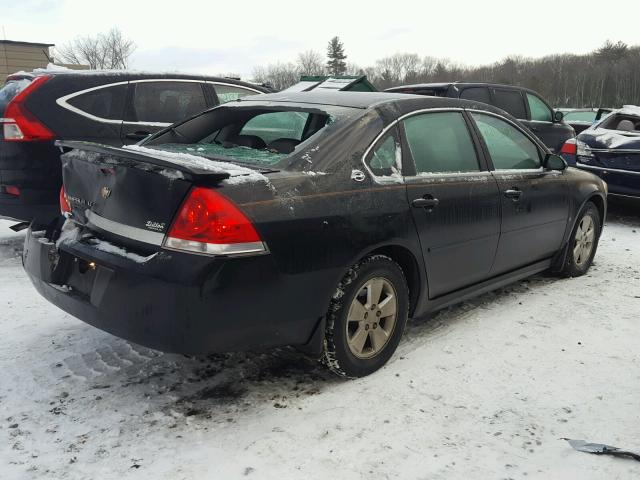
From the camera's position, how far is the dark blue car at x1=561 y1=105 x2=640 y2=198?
712 cm

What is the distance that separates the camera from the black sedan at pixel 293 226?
8.07ft

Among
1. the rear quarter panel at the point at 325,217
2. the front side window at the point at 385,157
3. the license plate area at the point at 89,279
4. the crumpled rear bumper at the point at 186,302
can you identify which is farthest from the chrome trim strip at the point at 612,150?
the license plate area at the point at 89,279

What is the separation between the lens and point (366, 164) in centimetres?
307

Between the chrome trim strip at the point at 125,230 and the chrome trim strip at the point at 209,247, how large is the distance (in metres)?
0.07

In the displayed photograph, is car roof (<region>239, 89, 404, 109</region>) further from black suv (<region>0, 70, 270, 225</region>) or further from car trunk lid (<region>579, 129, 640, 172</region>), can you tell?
car trunk lid (<region>579, 129, 640, 172</region>)

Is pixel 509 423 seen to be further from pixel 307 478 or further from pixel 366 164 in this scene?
pixel 366 164

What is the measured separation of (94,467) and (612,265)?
16.4ft

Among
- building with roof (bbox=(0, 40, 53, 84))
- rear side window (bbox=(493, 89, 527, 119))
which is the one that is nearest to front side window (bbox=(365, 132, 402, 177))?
rear side window (bbox=(493, 89, 527, 119))

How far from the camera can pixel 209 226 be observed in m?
2.42

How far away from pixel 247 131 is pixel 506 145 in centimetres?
190

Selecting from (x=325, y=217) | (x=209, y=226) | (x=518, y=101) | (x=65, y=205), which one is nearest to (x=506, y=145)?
(x=325, y=217)

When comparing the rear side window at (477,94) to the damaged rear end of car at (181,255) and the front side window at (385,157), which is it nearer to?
the front side window at (385,157)

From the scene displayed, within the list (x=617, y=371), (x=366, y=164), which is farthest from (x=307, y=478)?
(x=617, y=371)

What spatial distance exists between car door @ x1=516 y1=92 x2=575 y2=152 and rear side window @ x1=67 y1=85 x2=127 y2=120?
689cm
